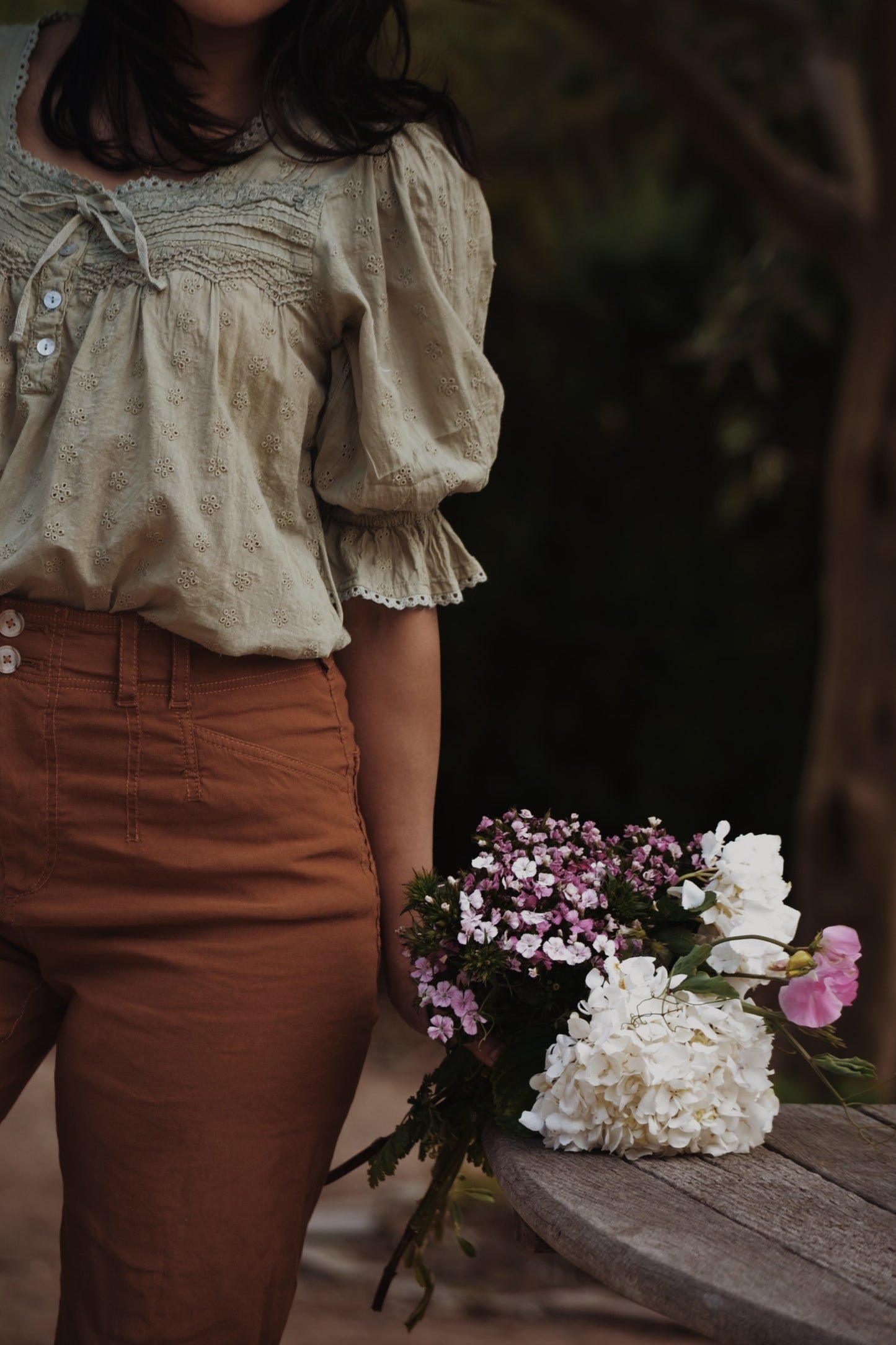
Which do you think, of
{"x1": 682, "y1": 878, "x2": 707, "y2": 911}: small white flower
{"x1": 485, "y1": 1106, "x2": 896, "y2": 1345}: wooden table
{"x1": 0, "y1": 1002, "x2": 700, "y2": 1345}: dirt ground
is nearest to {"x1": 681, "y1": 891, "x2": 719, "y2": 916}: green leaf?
{"x1": 682, "y1": 878, "x2": 707, "y2": 911}: small white flower

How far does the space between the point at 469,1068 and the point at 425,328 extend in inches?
31.2

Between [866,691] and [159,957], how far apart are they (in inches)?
119

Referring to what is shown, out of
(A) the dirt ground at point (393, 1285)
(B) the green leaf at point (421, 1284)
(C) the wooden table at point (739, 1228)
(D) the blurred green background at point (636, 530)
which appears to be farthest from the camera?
(D) the blurred green background at point (636, 530)

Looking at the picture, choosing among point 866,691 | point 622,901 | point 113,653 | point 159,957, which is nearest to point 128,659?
point 113,653

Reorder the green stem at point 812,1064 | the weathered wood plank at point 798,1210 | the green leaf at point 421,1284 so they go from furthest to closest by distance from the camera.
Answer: the green leaf at point 421,1284
the green stem at point 812,1064
the weathered wood plank at point 798,1210

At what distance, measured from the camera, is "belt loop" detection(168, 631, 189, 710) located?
149 cm

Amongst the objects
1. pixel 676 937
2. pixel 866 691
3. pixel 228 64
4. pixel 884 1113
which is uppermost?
pixel 228 64

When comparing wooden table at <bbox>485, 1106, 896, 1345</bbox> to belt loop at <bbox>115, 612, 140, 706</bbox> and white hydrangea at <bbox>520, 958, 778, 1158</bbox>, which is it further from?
belt loop at <bbox>115, 612, 140, 706</bbox>

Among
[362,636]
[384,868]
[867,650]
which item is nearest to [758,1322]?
[384,868]

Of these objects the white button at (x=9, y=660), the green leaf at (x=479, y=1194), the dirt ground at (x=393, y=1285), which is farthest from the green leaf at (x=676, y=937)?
the dirt ground at (x=393, y=1285)

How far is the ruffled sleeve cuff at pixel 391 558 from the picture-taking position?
1675 mm

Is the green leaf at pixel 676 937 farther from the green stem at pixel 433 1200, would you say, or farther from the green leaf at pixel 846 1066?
the green stem at pixel 433 1200

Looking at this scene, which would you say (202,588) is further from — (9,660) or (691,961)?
(691,961)

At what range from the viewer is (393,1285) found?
376 cm
